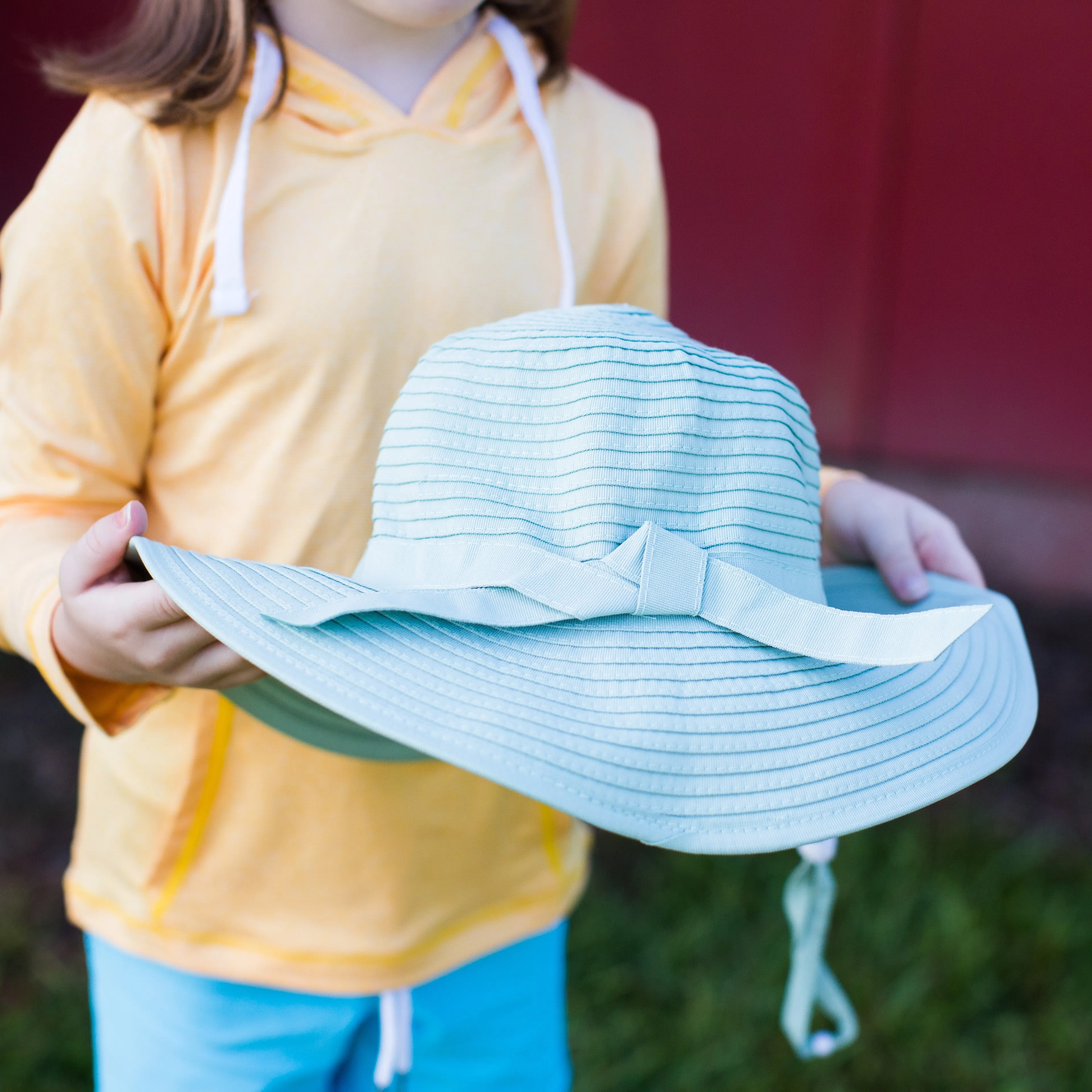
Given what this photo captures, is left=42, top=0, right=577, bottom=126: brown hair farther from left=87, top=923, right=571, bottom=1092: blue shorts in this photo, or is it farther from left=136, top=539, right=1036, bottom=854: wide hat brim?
left=87, top=923, right=571, bottom=1092: blue shorts

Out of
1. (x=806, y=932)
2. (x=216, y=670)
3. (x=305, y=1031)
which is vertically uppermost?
(x=216, y=670)

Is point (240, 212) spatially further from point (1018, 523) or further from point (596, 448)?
point (1018, 523)

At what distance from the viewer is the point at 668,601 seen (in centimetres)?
72

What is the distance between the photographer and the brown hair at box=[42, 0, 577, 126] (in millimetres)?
887

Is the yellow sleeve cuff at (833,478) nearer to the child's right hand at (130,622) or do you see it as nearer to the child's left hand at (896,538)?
the child's left hand at (896,538)

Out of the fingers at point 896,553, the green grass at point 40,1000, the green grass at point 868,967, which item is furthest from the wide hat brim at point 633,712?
the green grass at point 40,1000

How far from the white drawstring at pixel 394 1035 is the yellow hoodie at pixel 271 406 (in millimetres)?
18

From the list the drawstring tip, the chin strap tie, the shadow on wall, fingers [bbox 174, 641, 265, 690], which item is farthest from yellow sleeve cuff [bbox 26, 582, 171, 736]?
the shadow on wall

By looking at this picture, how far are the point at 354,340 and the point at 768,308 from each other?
2539 millimetres

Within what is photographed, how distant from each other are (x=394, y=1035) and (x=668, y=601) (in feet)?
1.87

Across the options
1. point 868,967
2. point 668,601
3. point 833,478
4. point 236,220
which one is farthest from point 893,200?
point 668,601

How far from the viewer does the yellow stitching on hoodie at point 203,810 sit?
100cm

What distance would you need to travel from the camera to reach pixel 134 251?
34.3 inches

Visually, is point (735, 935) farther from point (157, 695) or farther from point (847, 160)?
point (847, 160)
